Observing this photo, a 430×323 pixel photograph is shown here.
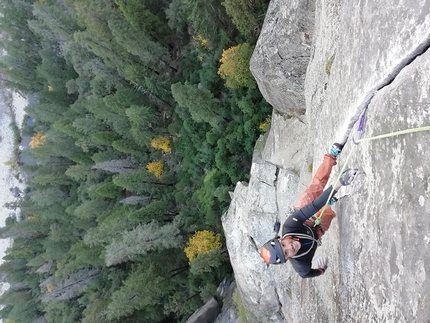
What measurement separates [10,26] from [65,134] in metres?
14.0

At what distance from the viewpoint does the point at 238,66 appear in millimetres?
15297

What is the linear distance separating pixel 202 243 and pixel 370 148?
48.3ft

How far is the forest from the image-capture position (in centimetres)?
1702

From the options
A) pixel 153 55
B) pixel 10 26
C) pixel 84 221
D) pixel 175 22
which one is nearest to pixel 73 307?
pixel 84 221

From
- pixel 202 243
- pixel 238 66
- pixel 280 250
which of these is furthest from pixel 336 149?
pixel 202 243

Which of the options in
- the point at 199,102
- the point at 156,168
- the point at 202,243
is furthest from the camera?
the point at 156,168

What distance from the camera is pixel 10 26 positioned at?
33.4 m

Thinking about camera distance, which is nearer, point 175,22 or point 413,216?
point 413,216

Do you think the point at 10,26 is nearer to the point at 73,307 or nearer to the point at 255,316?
the point at 73,307

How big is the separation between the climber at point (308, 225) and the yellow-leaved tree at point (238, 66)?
995 centimetres

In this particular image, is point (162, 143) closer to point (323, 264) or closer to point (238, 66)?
point (238, 66)

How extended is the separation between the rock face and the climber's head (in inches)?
35.1

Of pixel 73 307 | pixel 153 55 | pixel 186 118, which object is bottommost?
pixel 73 307

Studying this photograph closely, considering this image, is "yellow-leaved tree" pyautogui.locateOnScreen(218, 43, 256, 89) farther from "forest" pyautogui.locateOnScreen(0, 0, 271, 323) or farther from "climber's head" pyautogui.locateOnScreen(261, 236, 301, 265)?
"climber's head" pyautogui.locateOnScreen(261, 236, 301, 265)
